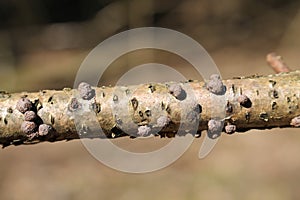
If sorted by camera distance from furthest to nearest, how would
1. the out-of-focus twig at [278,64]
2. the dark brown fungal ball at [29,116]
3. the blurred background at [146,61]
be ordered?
the blurred background at [146,61], the out-of-focus twig at [278,64], the dark brown fungal ball at [29,116]

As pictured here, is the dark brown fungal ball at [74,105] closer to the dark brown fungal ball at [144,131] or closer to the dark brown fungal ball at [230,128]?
the dark brown fungal ball at [144,131]

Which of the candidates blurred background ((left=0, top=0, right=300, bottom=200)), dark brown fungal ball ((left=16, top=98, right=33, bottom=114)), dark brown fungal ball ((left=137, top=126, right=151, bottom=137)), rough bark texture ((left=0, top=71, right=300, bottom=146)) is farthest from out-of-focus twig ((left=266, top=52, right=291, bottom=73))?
blurred background ((left=0, top=0, right=300, bottom=200))

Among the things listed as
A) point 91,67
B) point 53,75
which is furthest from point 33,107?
point 53,75

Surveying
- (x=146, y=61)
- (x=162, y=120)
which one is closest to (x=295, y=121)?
(x=162, y=120)

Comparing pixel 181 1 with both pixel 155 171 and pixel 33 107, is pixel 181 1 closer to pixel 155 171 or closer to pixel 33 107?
pixel 155 171

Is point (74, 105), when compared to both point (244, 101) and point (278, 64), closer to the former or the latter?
point (244, 101)

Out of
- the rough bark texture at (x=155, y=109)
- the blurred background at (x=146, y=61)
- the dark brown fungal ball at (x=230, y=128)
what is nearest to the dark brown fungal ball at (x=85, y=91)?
the rough bark texture at (x=155, y=109)
